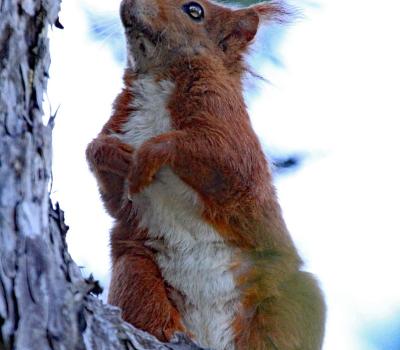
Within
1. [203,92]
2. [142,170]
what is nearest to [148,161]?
[142,170]

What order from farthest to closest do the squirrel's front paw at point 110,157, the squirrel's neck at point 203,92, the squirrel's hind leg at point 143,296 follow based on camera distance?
the squirrel's neck at point 203,92, the squirrel's front paw at point 110,157, the squirrel's hind leg at point 143,296

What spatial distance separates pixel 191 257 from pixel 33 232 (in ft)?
5.70

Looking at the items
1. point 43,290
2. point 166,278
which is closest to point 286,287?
point 166,278

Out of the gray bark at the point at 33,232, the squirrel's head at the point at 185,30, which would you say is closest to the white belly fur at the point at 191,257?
the squirrel's head at the point at 185,30

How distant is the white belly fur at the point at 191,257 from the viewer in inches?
177

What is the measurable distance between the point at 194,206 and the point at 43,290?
1821 millimetres

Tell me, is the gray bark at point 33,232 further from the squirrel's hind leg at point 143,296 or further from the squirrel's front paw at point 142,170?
the squirrel's front paw at point 142,170

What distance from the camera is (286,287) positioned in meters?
4.59

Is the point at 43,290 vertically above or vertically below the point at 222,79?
below

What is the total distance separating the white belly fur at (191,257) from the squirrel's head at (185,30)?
832mm

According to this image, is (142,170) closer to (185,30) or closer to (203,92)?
(203,92)

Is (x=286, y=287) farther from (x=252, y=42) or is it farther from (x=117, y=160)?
(x=252, y=42)

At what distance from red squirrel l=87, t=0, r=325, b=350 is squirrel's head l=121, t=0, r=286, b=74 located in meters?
0.01

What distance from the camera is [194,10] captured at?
217 inches
